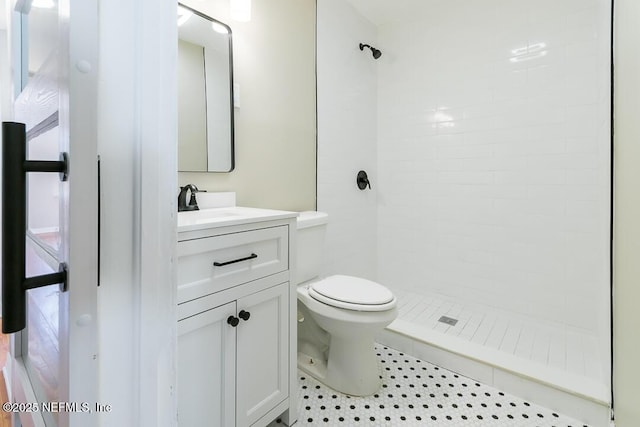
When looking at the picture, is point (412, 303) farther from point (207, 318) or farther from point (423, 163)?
point (207, 318)

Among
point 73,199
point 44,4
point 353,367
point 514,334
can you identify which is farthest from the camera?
point 514,334

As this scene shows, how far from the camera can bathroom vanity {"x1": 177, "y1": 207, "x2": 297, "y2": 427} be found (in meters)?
0.92

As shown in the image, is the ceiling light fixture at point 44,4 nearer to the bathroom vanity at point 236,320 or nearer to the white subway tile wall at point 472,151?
the bathroom vanity at point 236,320

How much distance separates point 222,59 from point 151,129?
1.35 m

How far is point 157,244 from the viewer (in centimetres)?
41

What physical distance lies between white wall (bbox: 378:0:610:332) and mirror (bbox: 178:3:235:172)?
1.54 meters

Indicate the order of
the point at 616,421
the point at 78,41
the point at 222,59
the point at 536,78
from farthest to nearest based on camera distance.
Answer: the point at 536,78
the point at 222,59
the point at 616,421
the point at 78,41

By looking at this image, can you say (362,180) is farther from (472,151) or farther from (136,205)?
(136,205)

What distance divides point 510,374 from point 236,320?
134cm

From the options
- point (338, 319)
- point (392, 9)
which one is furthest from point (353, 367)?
point (392, 9)

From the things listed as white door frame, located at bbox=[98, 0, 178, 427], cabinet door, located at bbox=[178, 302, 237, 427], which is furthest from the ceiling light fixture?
cabinet door, located at bbox=[178, 302, 237, 427]

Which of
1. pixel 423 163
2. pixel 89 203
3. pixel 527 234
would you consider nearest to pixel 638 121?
pixel 89 203

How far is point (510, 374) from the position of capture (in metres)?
1.50

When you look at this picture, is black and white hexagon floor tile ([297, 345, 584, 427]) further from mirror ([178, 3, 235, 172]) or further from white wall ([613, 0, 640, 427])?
mirror ([178, 3, 235, 172])
